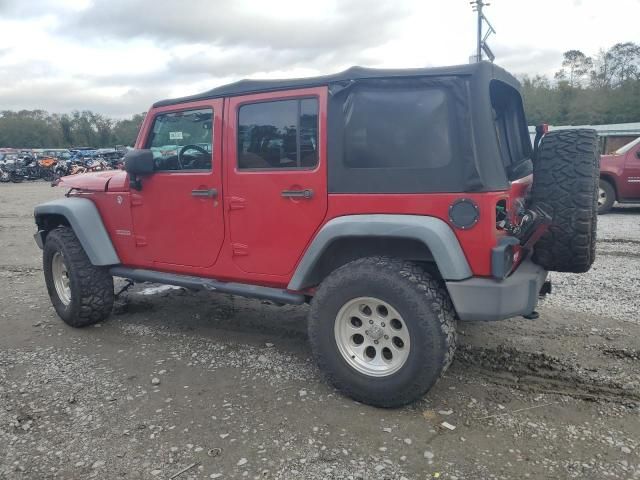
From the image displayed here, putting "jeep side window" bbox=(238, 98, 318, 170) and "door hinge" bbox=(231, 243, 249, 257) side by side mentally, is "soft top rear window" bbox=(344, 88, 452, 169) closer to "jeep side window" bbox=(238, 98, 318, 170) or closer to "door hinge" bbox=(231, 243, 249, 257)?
"jeep side window" bbox=(238, 98, 318, 170)

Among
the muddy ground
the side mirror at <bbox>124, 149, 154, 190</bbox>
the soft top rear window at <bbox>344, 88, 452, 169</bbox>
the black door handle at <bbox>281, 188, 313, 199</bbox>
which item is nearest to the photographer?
the muddy ground

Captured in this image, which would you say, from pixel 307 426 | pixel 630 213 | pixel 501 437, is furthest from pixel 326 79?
pixel 630 213

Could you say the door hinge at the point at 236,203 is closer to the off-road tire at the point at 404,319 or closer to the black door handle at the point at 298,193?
the black door handle at the point at 298,193

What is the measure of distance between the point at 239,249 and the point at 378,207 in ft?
3.90

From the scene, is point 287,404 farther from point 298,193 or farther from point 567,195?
point 567,195

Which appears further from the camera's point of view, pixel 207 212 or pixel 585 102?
pixel 585 102

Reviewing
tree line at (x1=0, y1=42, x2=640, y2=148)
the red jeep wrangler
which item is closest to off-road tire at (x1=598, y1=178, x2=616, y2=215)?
the red jeep wrangler

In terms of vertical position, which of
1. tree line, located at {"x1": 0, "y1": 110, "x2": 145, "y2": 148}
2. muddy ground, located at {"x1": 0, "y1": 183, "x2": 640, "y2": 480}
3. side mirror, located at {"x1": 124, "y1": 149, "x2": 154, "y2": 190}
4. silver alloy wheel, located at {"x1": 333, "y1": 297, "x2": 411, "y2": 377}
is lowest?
muddy ground, located at {"x1": 0, "y1": 183, "x2": 640, "y2": 480}

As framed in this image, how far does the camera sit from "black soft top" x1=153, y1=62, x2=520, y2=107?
9.81 ft

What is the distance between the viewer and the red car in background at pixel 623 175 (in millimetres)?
10266

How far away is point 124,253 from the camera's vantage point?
4.71 meters

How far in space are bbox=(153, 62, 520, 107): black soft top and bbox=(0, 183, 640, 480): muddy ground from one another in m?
1.98

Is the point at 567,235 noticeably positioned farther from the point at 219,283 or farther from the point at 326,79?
the point at 219,283

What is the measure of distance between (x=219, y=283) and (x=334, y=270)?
107cm
